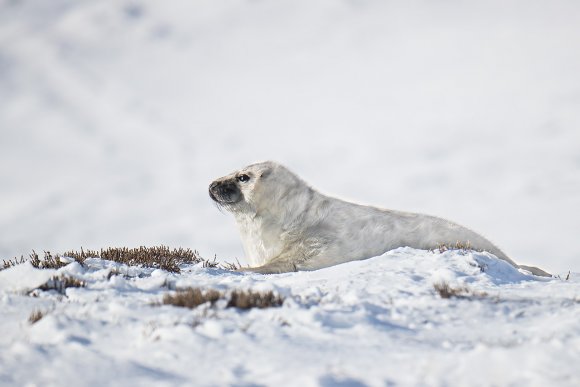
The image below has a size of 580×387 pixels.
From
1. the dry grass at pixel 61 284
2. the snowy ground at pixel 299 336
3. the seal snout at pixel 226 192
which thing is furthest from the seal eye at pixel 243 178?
the dry grass at pixel 61 284

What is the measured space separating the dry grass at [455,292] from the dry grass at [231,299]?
1.79 metres

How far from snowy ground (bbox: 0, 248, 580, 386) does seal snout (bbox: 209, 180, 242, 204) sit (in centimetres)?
392

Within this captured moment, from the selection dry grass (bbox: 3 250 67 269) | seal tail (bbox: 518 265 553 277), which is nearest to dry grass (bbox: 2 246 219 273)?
dry grass (bbox: 3 250 67 269)

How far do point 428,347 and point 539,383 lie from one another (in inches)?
41.0

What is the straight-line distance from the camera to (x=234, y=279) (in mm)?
8234

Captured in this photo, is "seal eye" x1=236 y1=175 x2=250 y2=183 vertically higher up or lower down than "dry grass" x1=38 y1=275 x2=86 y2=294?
higher up

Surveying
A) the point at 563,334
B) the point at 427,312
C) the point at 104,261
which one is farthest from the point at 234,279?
the point at 563,334

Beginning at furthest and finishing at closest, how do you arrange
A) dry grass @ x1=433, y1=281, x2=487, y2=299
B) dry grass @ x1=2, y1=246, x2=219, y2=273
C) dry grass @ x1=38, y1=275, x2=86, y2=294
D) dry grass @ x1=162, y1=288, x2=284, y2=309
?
dry grass @ x1=2, y1=246, x2=219, y2=273
dry grass @ x1=38, y1=275, x2=86, y2=294
dry grass @ x1=433, y1=281, x2=487, y2=299
dry grass @ x1=162, y1=288, x2=284, y2=309

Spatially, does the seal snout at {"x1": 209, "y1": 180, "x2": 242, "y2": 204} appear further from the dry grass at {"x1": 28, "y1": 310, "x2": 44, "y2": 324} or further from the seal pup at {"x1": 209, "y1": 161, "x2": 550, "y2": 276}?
the dry grass at {"x1": 28, "y1": 310, "x2": 44, "y2": 324}

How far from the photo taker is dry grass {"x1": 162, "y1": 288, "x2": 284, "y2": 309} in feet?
19.9

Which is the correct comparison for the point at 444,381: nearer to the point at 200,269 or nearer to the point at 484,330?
the point at 484,330

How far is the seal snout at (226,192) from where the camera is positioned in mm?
11422

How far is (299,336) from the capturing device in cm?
534

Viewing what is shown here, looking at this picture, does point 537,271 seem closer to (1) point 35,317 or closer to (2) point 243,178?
(2) point 243,178
